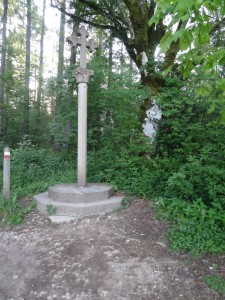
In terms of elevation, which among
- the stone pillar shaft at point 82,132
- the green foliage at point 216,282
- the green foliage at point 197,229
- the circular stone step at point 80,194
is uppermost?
the stone pillar shaft at point 82,132

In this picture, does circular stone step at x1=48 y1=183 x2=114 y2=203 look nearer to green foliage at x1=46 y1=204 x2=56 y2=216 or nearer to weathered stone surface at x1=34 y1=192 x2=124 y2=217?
weathered stone surface at x1=34 y1=192 x2=124 y2=217

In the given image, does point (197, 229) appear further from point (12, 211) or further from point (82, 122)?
point (12, 211)

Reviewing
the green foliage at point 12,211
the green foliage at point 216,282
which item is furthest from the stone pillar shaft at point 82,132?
the green foliage at point 216,282

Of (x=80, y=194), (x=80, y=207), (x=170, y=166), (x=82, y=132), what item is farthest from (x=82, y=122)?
(x=170, y=166)

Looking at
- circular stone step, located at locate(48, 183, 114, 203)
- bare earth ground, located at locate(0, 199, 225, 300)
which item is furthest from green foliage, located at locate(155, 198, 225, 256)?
circular stone step, located at locate(48, 183, 114, 203)

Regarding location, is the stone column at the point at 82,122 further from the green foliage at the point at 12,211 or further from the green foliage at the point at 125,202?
the green foliage at the point at 12,211

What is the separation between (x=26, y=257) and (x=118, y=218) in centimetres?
156

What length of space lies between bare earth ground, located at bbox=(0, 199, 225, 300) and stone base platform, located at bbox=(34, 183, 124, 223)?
26 cm

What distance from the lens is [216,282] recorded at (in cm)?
288

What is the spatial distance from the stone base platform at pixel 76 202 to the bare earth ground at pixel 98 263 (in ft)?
0.85

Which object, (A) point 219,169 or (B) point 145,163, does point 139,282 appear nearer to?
(A) point 219,169

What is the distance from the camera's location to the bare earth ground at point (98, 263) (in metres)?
2.76

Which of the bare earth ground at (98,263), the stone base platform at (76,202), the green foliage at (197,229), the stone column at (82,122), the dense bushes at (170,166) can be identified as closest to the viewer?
the bare earth ground at (98,263)

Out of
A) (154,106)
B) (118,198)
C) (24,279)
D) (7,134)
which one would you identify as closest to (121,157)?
(118,198)
